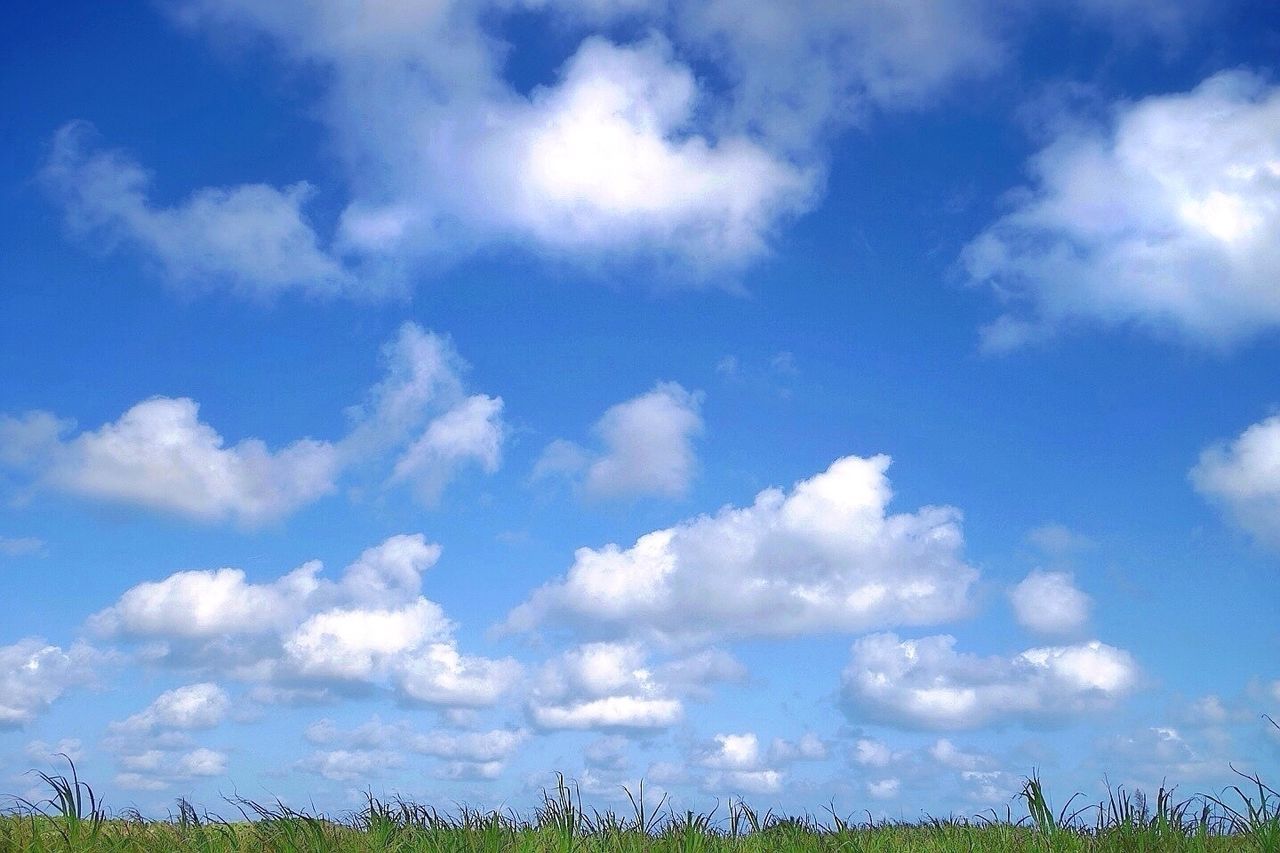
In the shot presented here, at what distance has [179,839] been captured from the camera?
517 inches

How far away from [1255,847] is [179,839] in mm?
12270

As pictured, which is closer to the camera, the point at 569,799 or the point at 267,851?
the point at 267,851

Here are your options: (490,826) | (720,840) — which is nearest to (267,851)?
(490,826)

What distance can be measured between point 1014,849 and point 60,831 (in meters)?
11.1

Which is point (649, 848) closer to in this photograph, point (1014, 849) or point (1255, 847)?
point (1014, 849)

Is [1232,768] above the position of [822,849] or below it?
above

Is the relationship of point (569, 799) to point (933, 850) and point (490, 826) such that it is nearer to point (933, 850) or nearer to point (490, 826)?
point (490, 826)

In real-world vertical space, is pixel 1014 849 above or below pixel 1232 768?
below

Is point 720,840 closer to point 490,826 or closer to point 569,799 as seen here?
point 569,799

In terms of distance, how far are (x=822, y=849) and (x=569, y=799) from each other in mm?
3033

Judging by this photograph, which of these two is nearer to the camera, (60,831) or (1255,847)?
(1255,847)

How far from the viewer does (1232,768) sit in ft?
41.1

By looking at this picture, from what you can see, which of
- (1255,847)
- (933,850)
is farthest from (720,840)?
(1255,847)

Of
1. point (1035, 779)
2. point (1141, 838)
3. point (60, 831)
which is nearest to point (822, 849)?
point (1035, 779)
